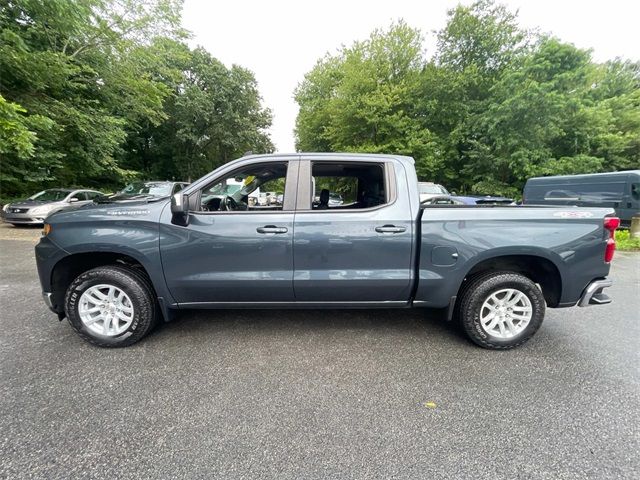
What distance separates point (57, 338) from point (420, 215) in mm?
3763

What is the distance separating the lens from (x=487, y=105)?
17641mm

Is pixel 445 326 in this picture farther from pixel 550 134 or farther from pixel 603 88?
pixel 603 88

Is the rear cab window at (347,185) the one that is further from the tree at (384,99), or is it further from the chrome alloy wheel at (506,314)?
the tree at (384,99)

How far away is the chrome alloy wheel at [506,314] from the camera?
Answer: 9.07 ft

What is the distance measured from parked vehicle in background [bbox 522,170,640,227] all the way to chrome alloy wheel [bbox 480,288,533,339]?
8815 mm

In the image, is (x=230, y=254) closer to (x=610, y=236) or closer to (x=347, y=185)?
(x=347, y=185)

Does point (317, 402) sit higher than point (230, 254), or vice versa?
point (230, 254)

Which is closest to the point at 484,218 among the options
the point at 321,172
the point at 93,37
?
the point at 321,172

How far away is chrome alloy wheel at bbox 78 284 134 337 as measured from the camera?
8.93 feet

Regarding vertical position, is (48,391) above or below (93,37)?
below

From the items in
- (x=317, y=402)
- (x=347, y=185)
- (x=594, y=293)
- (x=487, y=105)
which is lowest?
(x=317, y=402)

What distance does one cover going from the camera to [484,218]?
105 inches

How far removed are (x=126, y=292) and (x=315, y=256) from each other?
1790mm

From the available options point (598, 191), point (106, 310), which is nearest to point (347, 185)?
point (106, 310)
